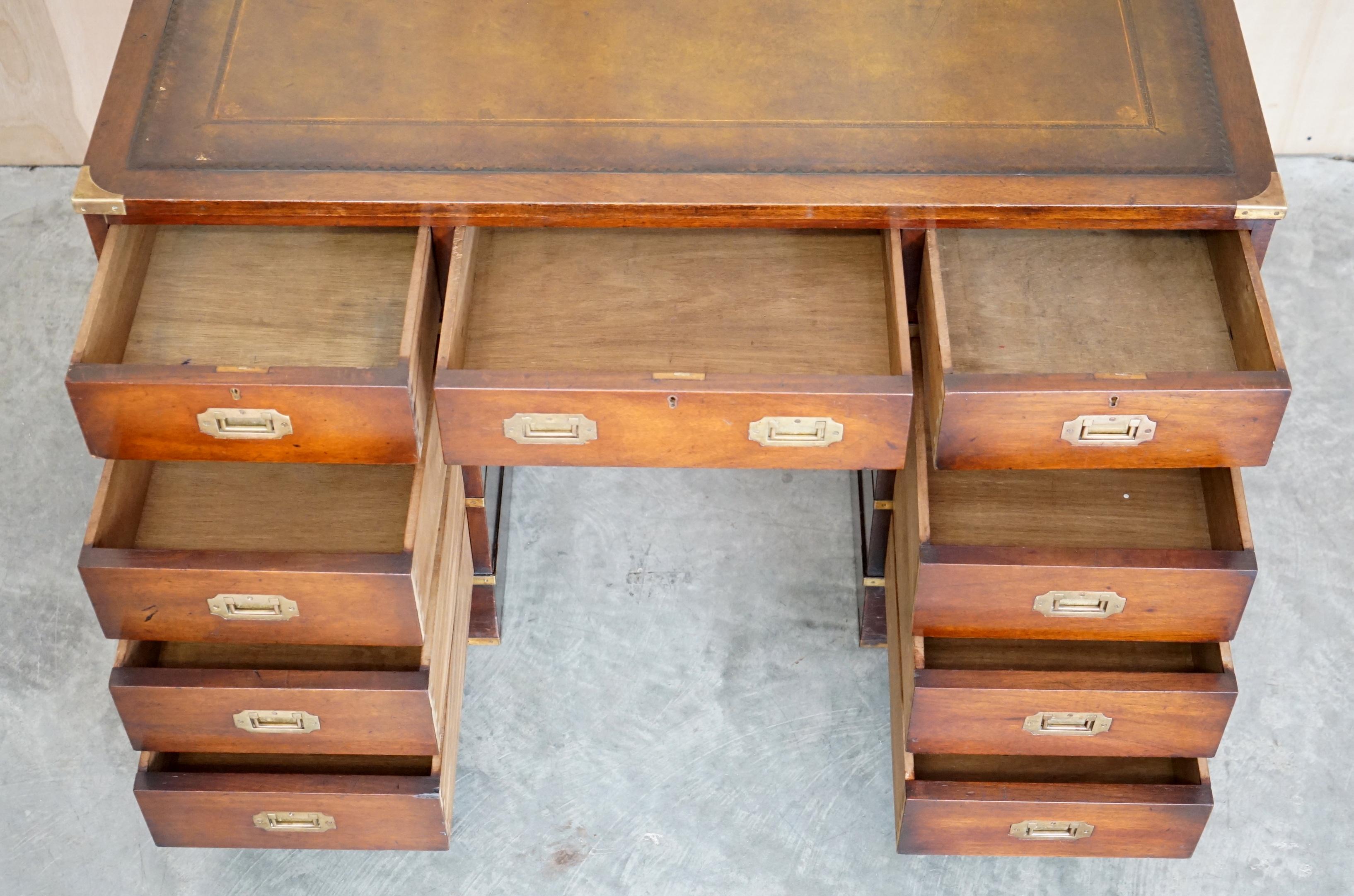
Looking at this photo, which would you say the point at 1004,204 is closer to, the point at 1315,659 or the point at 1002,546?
the point at 1002,546

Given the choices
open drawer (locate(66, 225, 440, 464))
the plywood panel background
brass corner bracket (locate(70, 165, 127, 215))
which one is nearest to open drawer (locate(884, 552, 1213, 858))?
open drawer (locate(66, 225, 440, 464))

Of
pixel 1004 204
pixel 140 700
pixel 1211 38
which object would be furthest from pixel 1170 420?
pixel 140 700

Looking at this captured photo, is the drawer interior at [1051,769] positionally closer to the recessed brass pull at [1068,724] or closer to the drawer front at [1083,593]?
the recessed brass pull at [1068,724]

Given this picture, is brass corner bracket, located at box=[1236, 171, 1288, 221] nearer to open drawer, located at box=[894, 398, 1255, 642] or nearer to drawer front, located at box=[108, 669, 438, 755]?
open drawer, located at box=[894, 398, 1255, 642]

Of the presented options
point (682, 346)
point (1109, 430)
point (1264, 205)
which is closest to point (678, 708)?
point (682, 346)

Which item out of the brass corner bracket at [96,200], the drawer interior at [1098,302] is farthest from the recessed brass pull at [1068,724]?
the brass corner bracket at [96,200]

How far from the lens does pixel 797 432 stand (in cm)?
178

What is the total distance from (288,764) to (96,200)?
2.60 ft

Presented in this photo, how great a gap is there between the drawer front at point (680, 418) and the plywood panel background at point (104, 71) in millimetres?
1556

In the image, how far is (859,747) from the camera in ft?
7.48

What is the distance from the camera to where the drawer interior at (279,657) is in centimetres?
200

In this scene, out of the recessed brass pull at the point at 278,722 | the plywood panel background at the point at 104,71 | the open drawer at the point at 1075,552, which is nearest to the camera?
the open drawer at the point at 1075,552

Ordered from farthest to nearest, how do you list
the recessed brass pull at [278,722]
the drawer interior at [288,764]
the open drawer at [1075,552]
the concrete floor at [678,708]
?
1. the concrete floor at [678,708]
2. the drawer interior at [288,764]
3. the recessed brass pull at [278,722]
4. the open drawer at [1075,552]

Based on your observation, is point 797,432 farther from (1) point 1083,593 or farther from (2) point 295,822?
(2) point 295,822
